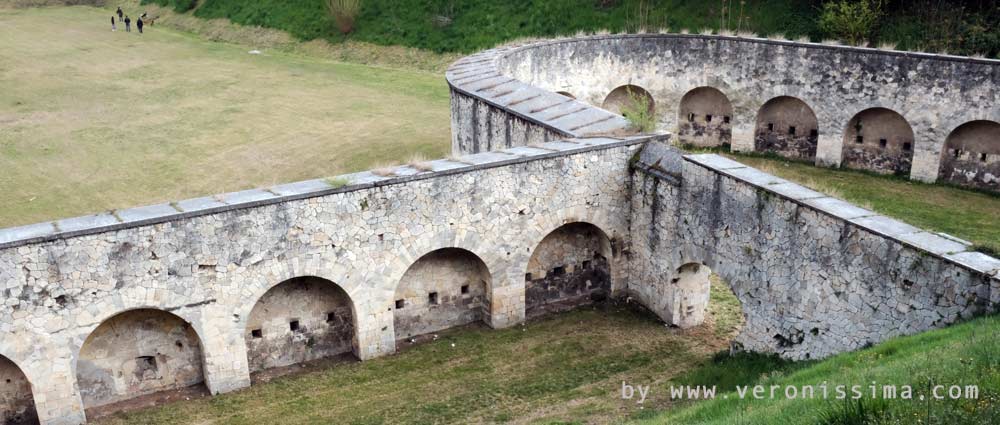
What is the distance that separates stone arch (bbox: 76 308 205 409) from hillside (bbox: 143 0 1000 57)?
801 inches

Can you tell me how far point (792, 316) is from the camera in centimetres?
1220

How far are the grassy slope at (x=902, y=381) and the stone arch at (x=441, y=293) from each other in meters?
4.91

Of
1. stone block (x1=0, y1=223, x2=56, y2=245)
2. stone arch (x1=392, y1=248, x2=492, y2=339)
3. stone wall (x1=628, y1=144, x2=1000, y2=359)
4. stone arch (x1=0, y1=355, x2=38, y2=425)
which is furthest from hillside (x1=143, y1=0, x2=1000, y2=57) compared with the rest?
stone arch (x1=0, y1=355, x2=38, y2=425)

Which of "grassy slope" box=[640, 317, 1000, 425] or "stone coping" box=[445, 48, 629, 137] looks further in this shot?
"stone coping" box=[445, 48, 629, 137]

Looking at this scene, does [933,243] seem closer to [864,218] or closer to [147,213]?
[864,218]

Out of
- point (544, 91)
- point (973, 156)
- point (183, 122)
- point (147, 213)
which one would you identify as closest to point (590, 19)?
point (183, 122)

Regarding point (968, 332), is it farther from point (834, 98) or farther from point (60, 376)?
point (834, 98)

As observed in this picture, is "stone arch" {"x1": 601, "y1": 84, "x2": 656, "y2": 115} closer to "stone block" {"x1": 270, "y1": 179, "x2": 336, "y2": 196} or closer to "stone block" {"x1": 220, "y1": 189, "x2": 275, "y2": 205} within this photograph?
"stone block" {"x1": 270, "y1": 179, "x2": 336, "y2": 196}

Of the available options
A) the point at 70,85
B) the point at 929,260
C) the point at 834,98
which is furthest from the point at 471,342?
the point at 70,85

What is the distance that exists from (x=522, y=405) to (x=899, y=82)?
43.9 feet

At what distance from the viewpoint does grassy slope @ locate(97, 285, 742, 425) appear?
39.6ft

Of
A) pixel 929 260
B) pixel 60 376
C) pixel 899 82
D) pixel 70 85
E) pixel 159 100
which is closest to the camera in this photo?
pixel 929 260

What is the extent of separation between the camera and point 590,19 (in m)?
33.1

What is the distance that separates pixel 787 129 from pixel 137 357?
55.5ft
